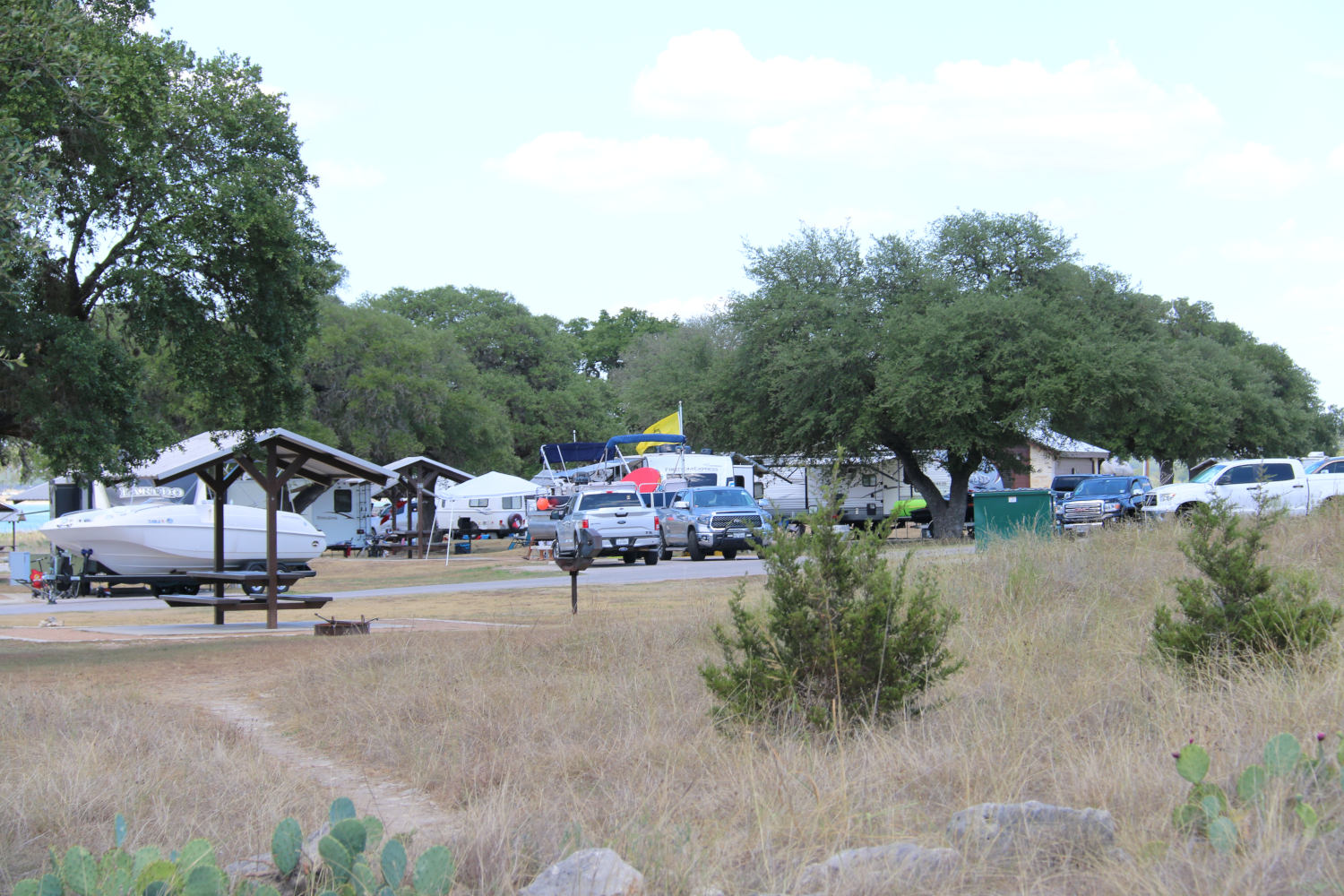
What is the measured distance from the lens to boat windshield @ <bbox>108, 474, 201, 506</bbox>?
27.6m

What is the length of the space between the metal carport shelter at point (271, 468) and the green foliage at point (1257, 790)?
1214 cm

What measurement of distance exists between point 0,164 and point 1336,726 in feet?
30.8

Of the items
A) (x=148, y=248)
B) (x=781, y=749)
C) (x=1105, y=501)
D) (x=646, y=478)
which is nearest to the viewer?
(x=781, y=749)

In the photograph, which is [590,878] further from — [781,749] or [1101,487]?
[1101,487]

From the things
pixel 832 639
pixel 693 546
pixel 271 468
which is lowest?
pixel 693 546

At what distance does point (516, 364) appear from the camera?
6975 cm

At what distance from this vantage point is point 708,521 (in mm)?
28000

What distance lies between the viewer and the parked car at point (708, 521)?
27766mm

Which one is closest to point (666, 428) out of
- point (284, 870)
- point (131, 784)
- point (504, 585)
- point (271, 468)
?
point (504, 585)

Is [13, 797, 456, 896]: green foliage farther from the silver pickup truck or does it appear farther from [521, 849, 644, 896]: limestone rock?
the silver pickup truck

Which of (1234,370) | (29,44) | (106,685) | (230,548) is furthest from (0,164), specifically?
(1234,370)

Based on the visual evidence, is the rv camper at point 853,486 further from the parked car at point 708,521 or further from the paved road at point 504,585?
the paved road at point 504,585

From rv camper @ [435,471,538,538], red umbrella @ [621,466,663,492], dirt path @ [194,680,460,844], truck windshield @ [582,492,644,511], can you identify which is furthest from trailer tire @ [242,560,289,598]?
rv camper @ [435,471,538,538]

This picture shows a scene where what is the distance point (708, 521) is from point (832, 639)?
834 inches
